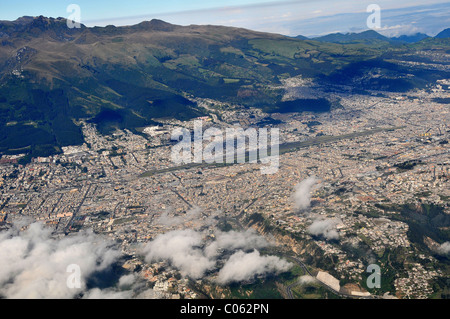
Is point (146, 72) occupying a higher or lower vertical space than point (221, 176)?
higher

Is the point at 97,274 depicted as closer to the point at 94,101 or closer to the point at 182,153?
the point at 182,153

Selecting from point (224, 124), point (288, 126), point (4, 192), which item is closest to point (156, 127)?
point (224, 124)

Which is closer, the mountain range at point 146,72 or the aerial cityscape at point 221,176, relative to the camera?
the aerial cityscape at point 221,176

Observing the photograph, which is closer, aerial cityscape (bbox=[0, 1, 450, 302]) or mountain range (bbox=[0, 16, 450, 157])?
aerial cityscape (bbox=[0, 1, 450, 302])

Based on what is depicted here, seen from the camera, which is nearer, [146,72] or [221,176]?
[221,176]
